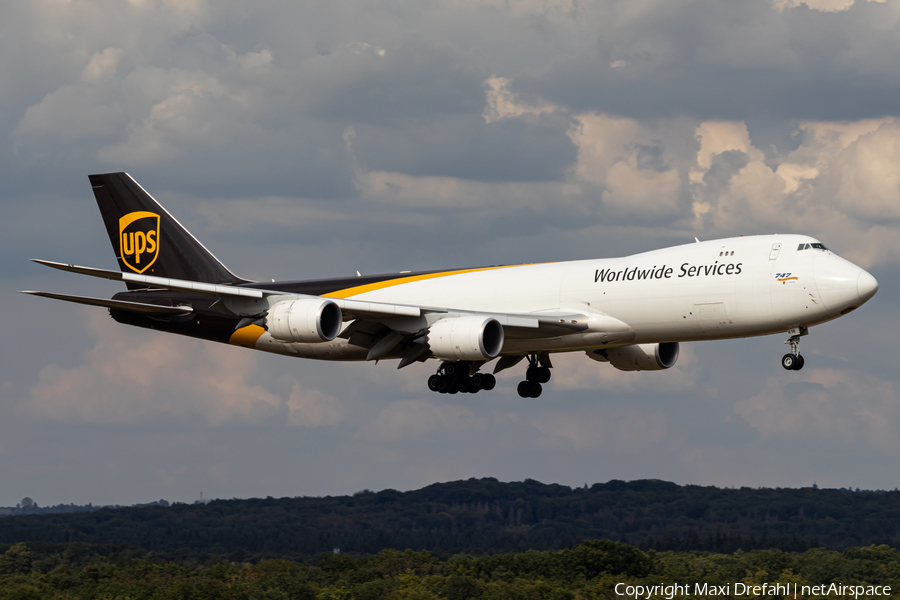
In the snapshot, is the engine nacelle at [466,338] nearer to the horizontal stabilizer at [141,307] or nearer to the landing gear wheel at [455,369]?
the landing gear wheel at [455,369]

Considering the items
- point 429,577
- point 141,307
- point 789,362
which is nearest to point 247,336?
point 141,307

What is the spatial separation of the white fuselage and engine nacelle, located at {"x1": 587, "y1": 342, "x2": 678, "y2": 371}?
6.02m

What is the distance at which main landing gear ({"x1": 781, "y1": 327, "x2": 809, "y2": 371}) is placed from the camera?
42969 mm

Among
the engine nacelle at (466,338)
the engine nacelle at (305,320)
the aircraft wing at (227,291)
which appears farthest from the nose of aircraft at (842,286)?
the engine nacelle at (305,320)

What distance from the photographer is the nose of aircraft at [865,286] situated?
41.1 metres

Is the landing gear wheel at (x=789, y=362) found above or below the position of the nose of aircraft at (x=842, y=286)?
below

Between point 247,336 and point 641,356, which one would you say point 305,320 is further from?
point 641,356

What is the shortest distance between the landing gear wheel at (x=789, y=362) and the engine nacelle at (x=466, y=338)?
11320 millimetres

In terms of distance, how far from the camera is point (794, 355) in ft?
141

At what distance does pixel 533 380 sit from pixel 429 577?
4077 inches

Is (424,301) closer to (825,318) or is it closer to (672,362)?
(672,362)

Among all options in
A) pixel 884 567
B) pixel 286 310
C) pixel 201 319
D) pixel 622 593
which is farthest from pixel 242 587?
pixel 884 567

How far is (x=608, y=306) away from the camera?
149 ft
